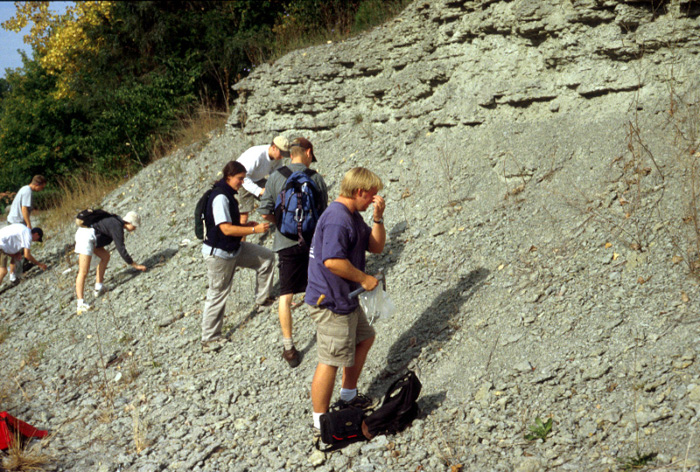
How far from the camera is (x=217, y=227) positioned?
20.7ft

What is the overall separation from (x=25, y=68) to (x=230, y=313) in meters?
21.3

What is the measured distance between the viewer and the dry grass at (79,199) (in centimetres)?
1404

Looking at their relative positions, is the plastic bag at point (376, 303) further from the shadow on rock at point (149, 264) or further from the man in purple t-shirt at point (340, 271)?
the shadow on rock at point (149, 264)

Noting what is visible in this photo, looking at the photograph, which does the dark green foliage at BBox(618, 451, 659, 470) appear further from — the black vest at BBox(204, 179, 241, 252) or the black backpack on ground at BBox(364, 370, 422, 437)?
the black vest at BBox(204, 179, 241, 252)

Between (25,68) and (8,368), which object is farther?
(25,68)

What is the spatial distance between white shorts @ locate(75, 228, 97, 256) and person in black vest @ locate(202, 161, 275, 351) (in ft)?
10.8

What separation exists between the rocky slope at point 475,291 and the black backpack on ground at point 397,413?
13cm

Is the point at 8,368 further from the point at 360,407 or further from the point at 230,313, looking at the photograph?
the point at 360,407

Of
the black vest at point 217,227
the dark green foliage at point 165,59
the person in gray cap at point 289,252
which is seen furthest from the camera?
the dark green foliage at point 165,59

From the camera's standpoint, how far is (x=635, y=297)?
4.95 meters

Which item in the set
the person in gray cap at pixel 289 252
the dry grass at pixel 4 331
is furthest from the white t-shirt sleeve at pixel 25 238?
the person in gray cap at pixel 289 252

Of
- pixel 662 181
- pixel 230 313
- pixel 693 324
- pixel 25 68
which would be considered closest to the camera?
pixel 693 324

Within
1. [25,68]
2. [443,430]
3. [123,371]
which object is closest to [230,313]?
[123,371]

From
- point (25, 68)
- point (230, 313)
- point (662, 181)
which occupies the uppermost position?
point (25, 68)
